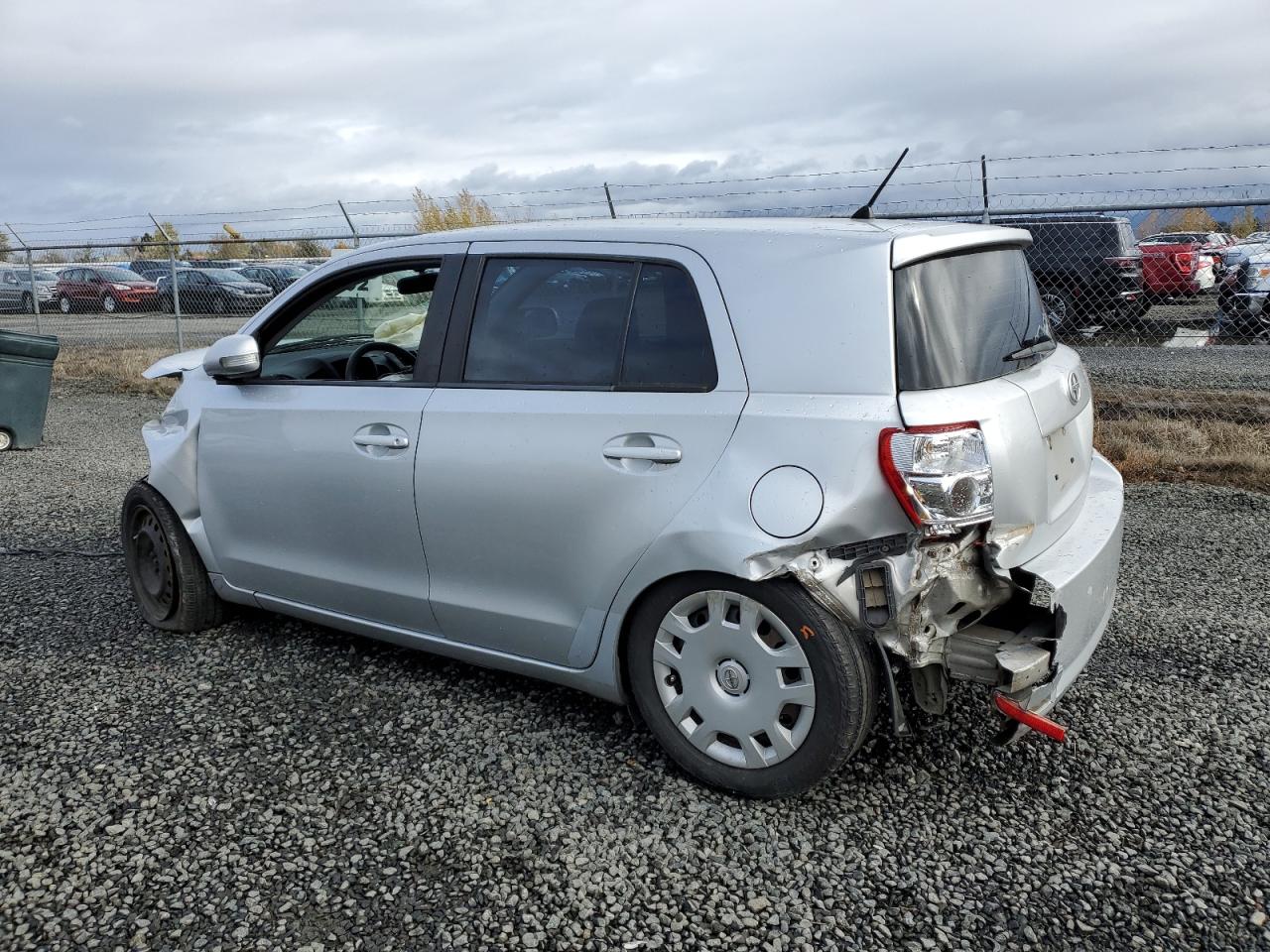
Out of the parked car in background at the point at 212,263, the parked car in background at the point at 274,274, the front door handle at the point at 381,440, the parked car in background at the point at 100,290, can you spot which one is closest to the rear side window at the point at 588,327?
the front door handle at the point at 381,440

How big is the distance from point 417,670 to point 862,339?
2239 millimetres

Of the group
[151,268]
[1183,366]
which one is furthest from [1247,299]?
[151,268]

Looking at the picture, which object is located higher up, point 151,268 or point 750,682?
point 151,268

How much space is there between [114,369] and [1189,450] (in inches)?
524

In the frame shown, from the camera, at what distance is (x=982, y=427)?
289 centimetres

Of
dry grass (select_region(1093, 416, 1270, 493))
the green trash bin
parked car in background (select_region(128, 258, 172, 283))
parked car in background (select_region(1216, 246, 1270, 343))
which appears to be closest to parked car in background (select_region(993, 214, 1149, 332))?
parked car in background (select_region(1216, 246, 1270, 343))

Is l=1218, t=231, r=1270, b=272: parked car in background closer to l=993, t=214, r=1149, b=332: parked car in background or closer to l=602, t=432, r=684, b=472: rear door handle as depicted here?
l=993, t=214, r=1149, b=332: parked car in background

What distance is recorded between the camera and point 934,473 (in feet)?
9.32

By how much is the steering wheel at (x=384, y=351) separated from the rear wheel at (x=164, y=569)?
1.06m

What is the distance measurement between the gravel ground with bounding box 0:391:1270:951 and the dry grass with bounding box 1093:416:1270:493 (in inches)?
123

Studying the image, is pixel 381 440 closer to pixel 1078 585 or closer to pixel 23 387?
pixel 1078 585

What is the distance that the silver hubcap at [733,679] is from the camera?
3037 millimetres

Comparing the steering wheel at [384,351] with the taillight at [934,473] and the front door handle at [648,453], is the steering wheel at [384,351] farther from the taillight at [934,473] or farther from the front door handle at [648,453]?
the taillight at [934,473]

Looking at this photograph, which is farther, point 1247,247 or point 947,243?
point 1247,247
